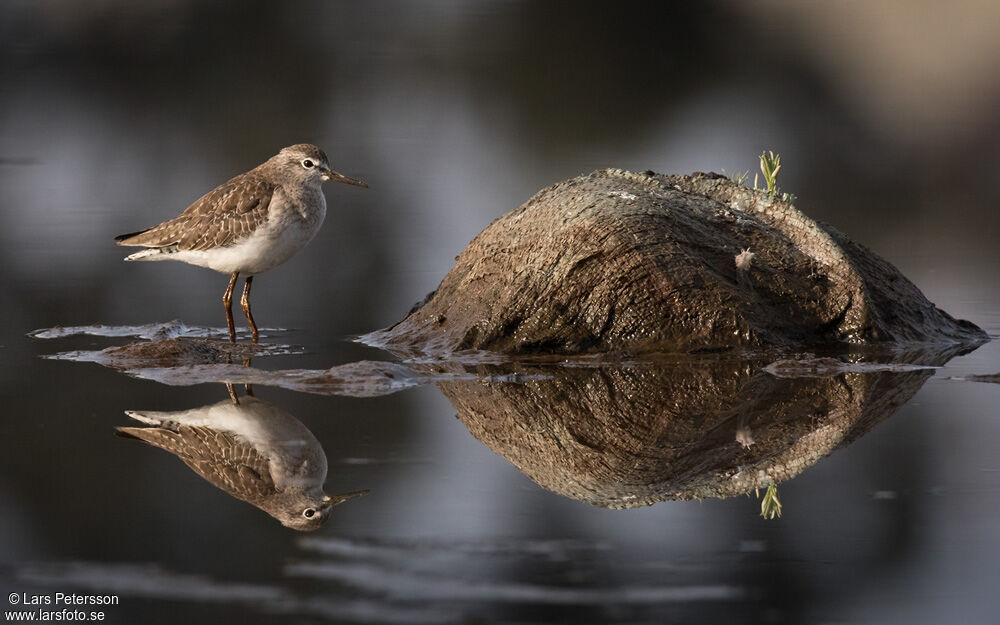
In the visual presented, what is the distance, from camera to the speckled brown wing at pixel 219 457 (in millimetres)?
4828

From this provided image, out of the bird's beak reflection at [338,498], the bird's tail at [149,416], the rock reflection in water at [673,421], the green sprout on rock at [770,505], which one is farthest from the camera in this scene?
the bird's tail at [149,416]

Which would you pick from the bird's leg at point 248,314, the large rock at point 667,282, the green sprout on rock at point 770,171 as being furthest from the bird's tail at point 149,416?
the green sprout on rock at point 770,171

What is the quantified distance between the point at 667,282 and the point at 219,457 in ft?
10.1

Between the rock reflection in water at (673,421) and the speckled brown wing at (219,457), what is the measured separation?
3.44ft

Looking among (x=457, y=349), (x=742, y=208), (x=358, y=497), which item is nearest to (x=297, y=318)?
(x=457, y=349)

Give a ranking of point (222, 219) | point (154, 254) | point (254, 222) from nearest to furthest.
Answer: point (254, 222) → point (222, 219) → point (154, 254)

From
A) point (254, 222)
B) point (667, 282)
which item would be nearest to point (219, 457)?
point (667, 282)

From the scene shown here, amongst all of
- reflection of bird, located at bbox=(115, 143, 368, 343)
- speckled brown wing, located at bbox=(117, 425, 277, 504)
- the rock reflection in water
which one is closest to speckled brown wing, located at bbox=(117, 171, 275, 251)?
reflection of bird, located at bbox=(115, 143, 368, 343)

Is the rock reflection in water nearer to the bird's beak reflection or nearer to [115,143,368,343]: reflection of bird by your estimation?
the bird's beak reflection

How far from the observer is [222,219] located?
838 centimetres

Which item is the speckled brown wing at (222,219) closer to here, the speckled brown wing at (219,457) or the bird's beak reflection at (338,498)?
the speckled brown wing at (219,457)

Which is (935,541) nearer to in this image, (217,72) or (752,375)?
(752,375)

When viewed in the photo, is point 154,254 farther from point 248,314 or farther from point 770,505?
point 770,505

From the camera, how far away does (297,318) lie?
9.47m
